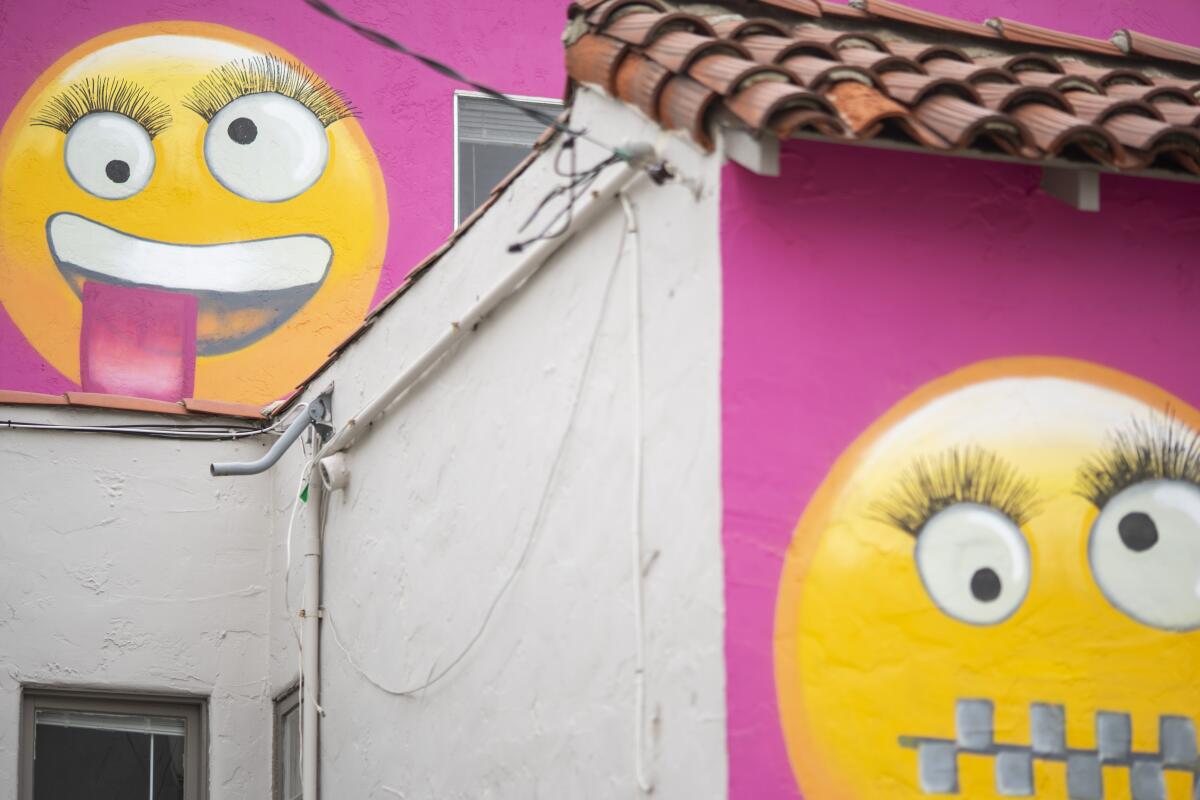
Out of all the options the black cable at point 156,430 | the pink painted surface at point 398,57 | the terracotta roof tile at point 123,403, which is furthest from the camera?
the pink painted surface at point 398,57

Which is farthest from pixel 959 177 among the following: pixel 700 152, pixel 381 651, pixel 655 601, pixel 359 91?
pixel 359 91

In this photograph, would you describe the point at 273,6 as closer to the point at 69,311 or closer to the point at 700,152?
the point at 69,311

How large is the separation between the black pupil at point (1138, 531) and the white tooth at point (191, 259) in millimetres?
6784

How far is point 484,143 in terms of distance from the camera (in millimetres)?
12516

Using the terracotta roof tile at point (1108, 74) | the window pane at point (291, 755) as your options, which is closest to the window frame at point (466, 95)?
the window pane at point (291, 755)

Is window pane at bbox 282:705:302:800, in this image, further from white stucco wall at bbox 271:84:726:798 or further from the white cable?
the white cable

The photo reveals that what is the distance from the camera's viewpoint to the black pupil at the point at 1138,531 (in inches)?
243

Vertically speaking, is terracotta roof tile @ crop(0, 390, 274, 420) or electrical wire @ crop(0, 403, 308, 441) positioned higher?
terracotta roof tile @ crop(0, 390, 274, 420)

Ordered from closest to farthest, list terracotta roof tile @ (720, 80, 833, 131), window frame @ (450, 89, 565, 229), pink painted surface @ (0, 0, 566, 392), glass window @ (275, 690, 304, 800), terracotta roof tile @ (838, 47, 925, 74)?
terracotta roof tile @ (720, 80, 833, 131) < terracotta roof tile @ (838, 47, 925, 74) < glass window @ (275, 690, 304, 800) < pink painted surface @ (0, 0, 566, 392) < window frame @ (450, 89, 565, 229)

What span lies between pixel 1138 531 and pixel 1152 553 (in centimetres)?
8

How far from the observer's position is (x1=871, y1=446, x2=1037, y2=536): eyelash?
593 cm

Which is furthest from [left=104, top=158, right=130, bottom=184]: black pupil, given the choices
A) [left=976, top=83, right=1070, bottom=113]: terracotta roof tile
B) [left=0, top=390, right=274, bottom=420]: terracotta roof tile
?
[left=976, top=83, right=1070, bottom=113]: terracotta roof tile

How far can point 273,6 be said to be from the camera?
1216 cm

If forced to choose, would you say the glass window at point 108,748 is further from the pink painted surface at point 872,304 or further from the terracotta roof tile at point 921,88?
the terracotta roof tile at point 921,88
